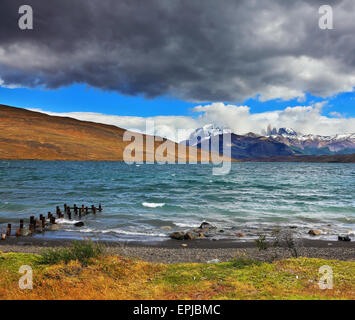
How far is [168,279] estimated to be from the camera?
9.32 m

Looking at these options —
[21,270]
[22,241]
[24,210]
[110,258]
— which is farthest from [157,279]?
[24,210]

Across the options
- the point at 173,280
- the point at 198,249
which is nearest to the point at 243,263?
the point at 173,280

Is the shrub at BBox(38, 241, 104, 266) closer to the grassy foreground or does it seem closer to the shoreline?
the grassy foreground

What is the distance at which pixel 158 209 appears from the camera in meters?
32.4

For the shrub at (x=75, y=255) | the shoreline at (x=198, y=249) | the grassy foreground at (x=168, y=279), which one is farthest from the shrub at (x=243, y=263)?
the shrub at (x=75, y=255)

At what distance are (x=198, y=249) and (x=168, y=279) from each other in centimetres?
824

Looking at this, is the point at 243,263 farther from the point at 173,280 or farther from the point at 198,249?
the point at 198,249

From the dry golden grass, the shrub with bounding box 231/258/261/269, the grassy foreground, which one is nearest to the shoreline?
the shrub with bounding box 231/258/261/269

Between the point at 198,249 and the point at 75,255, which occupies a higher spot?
the point at 75,255

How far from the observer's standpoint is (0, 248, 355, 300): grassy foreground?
7.70 metres

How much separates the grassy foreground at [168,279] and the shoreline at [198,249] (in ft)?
9.89

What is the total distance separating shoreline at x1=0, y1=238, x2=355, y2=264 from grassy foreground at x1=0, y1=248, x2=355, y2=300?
3.01 meters

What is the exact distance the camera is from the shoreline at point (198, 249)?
1459 centimetres

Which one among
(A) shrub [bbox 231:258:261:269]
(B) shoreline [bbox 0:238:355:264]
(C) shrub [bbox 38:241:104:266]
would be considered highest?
(C) shrub [bbox 38:241:104:266]
